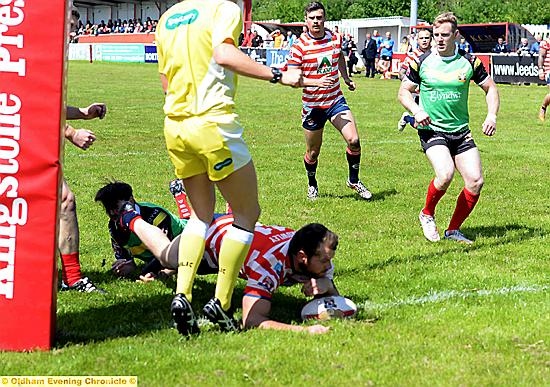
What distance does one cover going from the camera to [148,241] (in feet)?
19.1

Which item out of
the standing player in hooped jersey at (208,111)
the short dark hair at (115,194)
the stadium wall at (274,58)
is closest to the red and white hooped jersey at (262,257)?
the standing player in hooped jersey at (208,111)

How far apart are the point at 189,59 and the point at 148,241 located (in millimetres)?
1586

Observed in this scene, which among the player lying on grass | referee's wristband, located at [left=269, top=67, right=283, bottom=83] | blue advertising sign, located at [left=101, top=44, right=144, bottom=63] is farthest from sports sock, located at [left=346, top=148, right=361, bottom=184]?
blue advertising sign, located at [left=101, top=44, right=144, bottom=63]

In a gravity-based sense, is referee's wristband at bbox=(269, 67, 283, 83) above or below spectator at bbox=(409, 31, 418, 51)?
below

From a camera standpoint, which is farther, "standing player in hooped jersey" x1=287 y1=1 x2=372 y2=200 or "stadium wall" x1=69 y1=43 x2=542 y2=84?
"stadium wall" x1=69 y1=43 x2=542 y2=84

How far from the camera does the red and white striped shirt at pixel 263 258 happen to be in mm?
5156

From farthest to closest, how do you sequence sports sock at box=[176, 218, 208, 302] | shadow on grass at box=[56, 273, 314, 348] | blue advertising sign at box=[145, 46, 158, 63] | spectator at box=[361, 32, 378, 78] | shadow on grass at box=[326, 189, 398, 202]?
blue advertising sign at box=[145, 46, 158, 63], spectator at box=[361, 32, 378, 78], shadow on grass at box=[326, 189, 398, 202], shadow on grass at box=[56, 273, 314, 348], sports sock at box=[176, 218, 208, 302]

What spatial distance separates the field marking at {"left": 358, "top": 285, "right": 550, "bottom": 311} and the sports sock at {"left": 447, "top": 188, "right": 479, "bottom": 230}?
181 cm

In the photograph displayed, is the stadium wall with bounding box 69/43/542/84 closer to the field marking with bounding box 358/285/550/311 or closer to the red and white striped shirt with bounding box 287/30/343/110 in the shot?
the red and white striped shirt with bounding box 287/30/343/110

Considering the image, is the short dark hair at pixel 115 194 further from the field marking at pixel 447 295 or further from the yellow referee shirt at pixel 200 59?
the field marking at pixel 447 295

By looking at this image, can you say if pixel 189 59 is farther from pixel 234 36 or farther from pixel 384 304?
pixel 384 304

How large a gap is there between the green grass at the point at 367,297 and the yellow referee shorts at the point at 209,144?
3.30 feet

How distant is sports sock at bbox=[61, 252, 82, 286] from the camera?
19.8ft

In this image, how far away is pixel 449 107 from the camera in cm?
788
